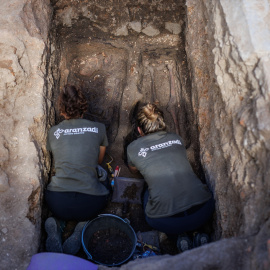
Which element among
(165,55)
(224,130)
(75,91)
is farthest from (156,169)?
(165,55)

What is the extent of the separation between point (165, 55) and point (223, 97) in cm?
182

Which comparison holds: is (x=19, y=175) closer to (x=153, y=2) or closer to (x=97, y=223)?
(x=97, y=223)

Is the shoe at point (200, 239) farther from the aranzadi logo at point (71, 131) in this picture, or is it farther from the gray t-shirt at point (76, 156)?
the aranzadi logo at point (71, 131)

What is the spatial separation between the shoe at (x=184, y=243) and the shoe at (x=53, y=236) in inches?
42.9

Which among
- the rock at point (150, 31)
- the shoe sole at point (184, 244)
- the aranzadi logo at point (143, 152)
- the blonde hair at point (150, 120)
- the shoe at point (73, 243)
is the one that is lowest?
the shoe sole at point (184, 244)

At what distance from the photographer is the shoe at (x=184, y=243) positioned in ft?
9.24

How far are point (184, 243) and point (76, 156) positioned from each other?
1.29m

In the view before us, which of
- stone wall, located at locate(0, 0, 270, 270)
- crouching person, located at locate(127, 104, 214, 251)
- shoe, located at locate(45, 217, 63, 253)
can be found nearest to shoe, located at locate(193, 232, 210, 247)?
crouching person, located at locate(127, 104, 214, 251)

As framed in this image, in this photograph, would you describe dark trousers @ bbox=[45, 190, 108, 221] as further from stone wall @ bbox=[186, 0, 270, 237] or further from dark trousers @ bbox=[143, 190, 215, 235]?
stone wall @ bbox=[186, 0, 270, 237]

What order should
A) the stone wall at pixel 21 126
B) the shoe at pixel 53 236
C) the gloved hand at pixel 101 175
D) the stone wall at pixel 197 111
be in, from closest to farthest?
the stone wall at pixel 197 111 < the stone wall at pixel 21 126 < the shoe at pixel 53 236 < the gloved hand at pixel 101 175

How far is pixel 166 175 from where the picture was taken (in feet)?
9.00

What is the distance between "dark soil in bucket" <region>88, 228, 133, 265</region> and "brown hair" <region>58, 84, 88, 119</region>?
47.0 inches

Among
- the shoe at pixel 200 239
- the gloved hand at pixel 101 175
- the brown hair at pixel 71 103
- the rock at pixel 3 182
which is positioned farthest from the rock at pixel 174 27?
the rock at pixel 3 182

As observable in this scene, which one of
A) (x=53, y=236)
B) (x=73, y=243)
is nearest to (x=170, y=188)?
(x=73, y=243)
